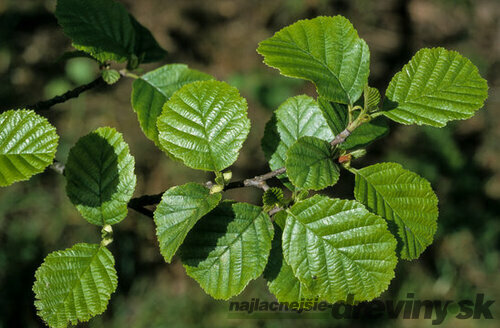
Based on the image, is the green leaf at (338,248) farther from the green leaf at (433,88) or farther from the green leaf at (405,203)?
the green leaf at (433,88)

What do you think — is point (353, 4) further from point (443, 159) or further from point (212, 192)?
point (212, 192)

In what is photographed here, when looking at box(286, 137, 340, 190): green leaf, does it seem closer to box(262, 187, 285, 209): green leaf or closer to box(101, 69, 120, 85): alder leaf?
box(262, 187, 285, 209): green leaf

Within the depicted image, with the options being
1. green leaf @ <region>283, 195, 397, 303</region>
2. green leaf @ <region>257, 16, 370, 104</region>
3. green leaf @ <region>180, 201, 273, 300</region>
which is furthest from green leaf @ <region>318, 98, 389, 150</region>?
green leaf @ <region>180, 201, 273, 300</region>

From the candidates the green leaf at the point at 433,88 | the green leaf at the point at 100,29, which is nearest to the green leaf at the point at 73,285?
the green leaf at the point at 100,29

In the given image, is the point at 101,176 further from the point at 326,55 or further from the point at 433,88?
the point at 433,88

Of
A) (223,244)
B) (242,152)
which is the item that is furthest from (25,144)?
(242,152)
